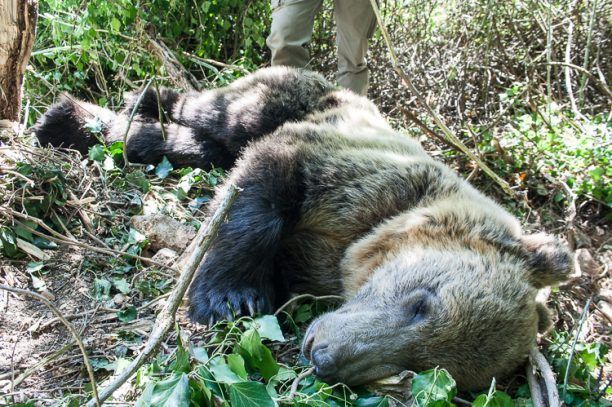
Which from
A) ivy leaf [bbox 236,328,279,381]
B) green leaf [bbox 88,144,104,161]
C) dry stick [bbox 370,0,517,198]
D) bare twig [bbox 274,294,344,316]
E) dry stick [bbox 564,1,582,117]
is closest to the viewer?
ivy leaf [bbox 236,328,279,381]

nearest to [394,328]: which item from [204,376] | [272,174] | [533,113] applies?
[204,376]

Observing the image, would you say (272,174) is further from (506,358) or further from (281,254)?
(506,358)

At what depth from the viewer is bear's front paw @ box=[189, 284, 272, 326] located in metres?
3.24

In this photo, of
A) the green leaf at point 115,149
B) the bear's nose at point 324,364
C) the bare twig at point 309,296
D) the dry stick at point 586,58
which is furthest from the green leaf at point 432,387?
the dry stick at point 586,58

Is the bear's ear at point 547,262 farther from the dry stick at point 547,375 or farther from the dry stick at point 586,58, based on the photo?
the dry stick at point 586,58

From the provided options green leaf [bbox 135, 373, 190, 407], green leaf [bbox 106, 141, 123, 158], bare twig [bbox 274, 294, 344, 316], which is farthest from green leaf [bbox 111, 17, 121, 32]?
green leaf [bbox 135, 373, 190, 407]

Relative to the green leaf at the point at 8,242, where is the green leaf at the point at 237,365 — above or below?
below

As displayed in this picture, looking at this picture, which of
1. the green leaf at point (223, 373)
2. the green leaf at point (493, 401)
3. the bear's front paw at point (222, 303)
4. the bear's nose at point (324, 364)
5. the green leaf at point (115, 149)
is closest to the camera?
the green leaf at point (223, 373)

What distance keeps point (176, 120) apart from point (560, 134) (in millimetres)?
4254

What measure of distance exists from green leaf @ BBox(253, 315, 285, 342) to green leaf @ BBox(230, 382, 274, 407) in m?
0.52

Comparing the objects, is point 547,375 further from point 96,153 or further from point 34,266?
point 96,153

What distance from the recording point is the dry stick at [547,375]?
105 inches

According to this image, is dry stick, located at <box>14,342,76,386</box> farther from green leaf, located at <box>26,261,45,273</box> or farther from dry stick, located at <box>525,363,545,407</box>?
dry stick, located at <box>525,363,545,407</box>

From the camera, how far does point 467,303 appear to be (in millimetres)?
2852
